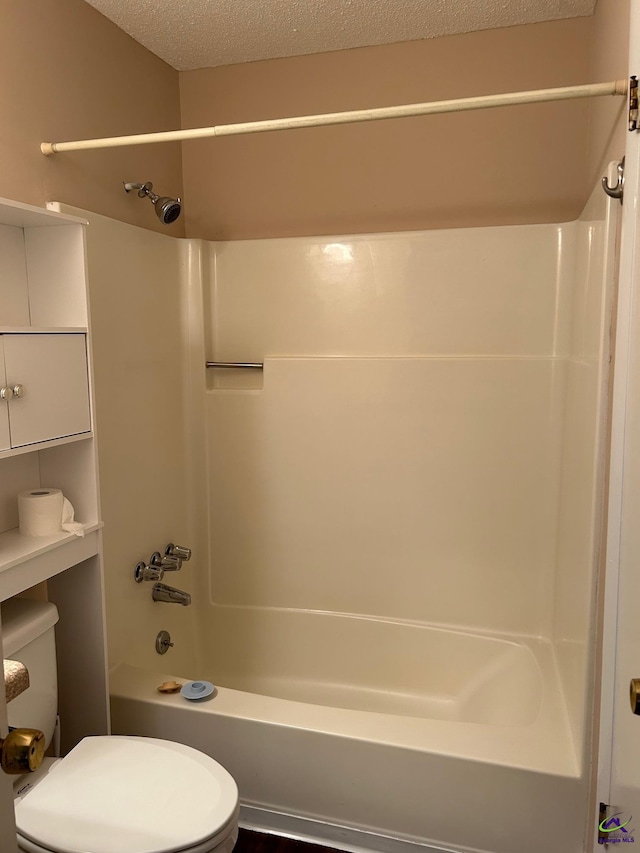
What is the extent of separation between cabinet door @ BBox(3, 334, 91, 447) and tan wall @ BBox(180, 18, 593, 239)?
1.17 metres

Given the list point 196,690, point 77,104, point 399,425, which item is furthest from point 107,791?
point 77,104

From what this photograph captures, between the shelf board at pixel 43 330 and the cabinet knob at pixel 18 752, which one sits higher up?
the shelf board at pixel 43 330

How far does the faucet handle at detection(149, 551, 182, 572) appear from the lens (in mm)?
2254

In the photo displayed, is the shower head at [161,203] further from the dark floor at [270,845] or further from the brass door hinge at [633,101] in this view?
the dark floor at [270,845]

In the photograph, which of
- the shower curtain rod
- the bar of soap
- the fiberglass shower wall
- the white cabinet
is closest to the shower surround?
the fiberglass shower wall

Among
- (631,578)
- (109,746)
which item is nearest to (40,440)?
(109,746)

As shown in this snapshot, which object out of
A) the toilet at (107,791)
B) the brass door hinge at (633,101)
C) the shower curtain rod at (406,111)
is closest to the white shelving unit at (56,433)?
the toilet at (107,791)

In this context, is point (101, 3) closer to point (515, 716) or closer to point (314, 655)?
point (314, 655)

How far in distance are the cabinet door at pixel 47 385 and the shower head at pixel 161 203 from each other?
0.61 metres

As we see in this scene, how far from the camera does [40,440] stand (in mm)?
1526

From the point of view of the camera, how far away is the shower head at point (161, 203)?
204 centimetres

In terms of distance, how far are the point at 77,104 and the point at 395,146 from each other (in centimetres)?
110

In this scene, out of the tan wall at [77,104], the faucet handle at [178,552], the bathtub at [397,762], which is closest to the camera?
the bathtub at [397,762]

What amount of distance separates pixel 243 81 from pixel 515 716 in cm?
249
